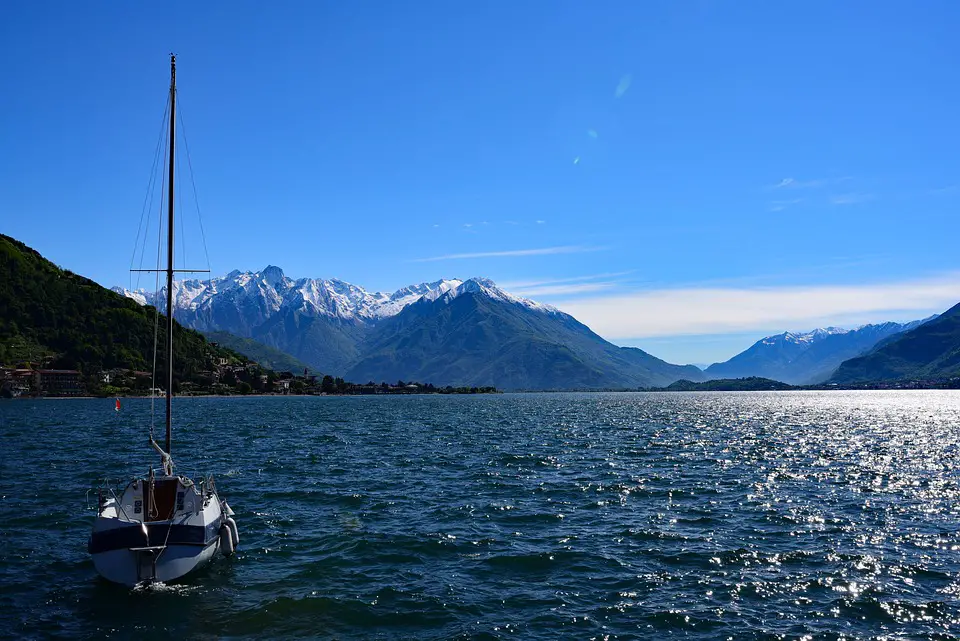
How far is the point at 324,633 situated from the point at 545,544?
1344cm

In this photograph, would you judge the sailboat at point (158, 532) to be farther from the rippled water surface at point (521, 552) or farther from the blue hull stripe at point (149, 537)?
the rippled water surface at point (521, 552)

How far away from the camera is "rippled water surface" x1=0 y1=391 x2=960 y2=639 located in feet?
72.1

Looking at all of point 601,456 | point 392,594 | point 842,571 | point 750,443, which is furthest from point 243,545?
point 750,443

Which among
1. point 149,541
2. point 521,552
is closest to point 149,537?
point 149,541

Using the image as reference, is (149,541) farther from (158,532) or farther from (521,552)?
(521,552)

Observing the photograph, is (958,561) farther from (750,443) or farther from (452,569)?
(750,443)

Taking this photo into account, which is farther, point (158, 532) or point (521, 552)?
point (521, 552)

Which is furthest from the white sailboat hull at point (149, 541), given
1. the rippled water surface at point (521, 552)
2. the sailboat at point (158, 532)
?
the rippled water surface at point (521, 552)

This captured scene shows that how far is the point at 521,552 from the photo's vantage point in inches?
1177

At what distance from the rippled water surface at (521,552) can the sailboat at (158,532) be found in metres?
0.89

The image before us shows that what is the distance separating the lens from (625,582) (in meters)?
26.0

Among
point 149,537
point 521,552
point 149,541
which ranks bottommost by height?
point 521,552

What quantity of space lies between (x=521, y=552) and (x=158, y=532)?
16.1 metres

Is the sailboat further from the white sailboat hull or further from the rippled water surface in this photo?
the rippled water surface
